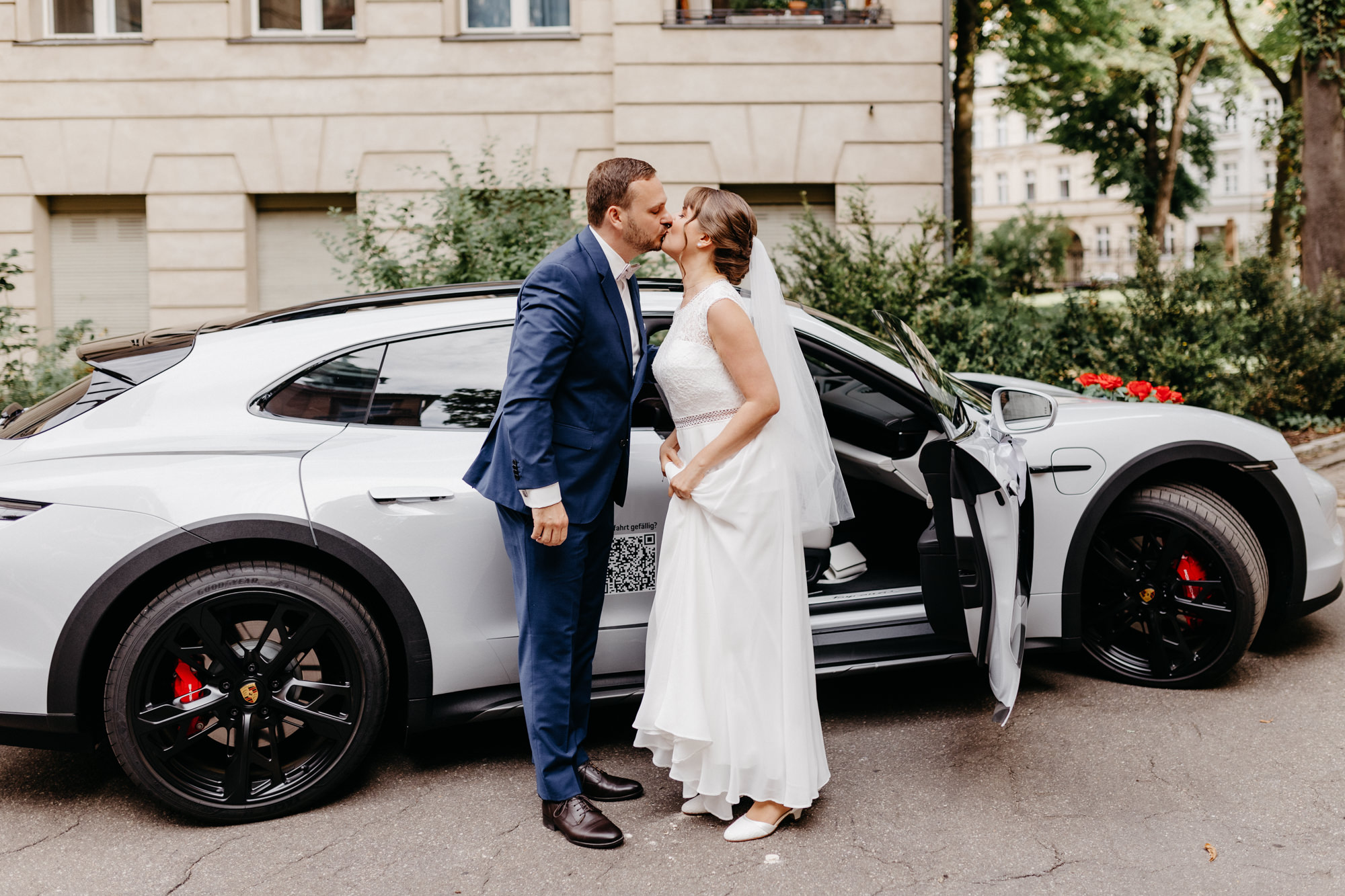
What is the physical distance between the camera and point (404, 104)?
464 inches

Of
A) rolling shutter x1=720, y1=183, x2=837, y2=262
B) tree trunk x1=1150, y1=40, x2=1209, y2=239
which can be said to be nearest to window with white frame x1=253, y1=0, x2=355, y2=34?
rolling shutter x1=720, y1=183, x2=837, y2=262

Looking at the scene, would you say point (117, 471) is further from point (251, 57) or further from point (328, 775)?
point (251, 57)

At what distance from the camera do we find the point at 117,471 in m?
3.17

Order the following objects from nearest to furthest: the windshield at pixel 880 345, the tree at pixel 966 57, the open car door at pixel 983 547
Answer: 1. the open car door at pixel 983 547
2. the windshield at pixel 880 345
3. the tree at pixel 966 57

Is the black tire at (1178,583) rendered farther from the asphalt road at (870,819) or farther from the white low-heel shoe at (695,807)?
the white low-heel shoe at (695,807)

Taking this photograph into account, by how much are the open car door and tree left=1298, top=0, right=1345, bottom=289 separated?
1002 cm

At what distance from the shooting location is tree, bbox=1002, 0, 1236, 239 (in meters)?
16.9

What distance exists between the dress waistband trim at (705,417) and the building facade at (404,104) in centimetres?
873

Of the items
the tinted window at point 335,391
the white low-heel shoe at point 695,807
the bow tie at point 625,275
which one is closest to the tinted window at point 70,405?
the tinted window at point 335,391

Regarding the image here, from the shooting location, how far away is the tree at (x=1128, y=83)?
16.9 m

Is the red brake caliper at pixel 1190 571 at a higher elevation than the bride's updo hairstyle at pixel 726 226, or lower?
lower

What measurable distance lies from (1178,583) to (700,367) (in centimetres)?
220

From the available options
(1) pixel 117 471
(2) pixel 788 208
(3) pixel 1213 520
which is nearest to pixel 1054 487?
(3) pixel 1213 520

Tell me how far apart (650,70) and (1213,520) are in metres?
9.13
